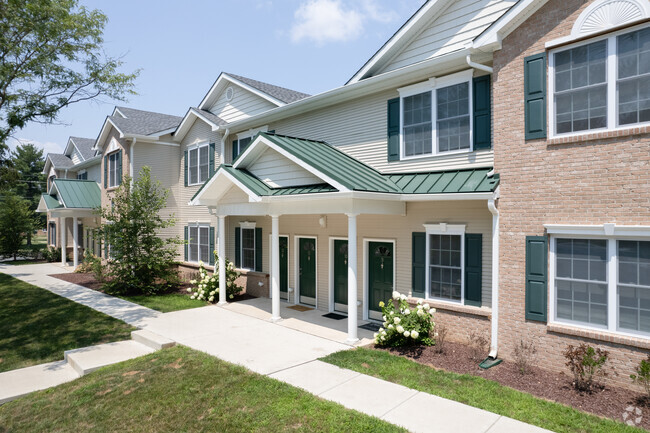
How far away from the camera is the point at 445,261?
30.5ft

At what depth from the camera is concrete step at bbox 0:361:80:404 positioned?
716 centimetres

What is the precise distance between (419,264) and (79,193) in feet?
70.6

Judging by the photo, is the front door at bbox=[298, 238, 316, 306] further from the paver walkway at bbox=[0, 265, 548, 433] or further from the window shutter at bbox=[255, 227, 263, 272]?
the paver walkway at bbox=[0, 265, 548, 433]

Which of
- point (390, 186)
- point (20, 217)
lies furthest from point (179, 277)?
point (20, 217)

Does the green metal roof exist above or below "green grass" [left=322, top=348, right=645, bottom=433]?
above

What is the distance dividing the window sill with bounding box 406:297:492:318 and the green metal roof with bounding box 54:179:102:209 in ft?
66.7

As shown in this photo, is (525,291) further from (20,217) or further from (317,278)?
(20,217)

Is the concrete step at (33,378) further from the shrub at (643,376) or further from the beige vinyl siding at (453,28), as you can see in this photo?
the beige vinyl siding at (453,28)

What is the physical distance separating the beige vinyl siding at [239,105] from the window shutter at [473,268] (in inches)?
353

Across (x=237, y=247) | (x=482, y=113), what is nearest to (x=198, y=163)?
(x=237, y=247)

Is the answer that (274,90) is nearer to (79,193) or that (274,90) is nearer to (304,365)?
(304,365)

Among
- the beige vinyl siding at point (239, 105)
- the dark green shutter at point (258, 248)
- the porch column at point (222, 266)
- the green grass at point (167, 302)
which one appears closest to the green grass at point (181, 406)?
the green grass at point (167, 302)

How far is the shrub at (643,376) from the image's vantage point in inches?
234

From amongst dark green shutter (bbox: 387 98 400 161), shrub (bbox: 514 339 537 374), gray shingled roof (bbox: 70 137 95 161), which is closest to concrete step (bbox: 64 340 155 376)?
dark green shutter (bbox: 387 98 400 161)
